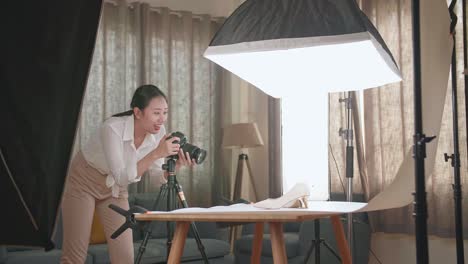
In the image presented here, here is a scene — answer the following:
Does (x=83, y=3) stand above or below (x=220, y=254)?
above

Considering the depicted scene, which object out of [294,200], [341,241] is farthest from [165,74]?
[294,200]

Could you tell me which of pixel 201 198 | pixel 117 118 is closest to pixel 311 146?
pixel 201 198

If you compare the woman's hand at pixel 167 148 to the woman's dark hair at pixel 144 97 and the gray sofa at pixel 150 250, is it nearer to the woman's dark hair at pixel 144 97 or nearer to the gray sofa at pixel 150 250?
the woman's dark hair at pixel 144 97

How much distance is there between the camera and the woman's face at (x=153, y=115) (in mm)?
2719

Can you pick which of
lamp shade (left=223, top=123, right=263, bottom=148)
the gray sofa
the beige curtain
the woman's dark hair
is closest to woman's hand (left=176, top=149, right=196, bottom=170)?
the woman's dark hair

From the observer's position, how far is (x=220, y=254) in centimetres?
426

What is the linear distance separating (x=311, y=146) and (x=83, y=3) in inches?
174

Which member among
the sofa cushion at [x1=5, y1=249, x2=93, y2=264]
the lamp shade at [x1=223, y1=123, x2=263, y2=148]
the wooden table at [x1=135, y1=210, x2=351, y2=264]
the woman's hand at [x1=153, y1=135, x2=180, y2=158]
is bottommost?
the sofa cushion at [x1=5, y1=249, x2=93, y2=264]

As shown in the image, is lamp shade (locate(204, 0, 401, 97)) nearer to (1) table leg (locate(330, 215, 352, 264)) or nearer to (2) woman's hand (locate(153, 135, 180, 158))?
(2) woman's hand (locate(153, 135, 180, 158))

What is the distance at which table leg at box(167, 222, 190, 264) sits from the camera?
200 centimetres

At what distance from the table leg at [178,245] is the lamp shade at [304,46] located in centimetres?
63

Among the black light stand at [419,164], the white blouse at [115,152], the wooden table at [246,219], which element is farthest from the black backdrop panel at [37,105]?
the white blouse at [115,152]

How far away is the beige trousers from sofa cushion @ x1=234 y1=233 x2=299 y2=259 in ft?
5.68

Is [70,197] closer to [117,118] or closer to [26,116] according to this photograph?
[117,118]
